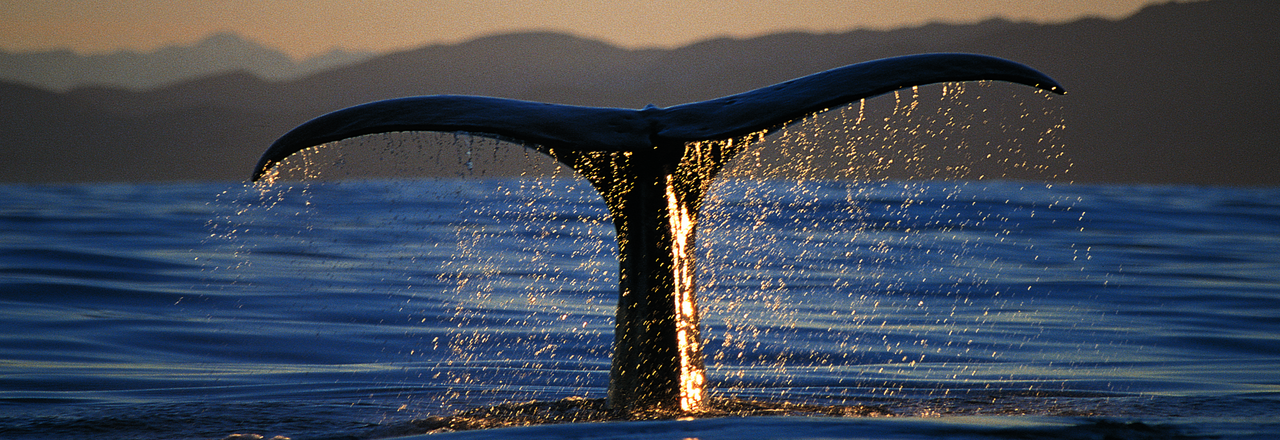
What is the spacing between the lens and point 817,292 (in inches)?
570

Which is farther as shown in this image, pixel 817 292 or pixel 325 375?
pixel 817 292

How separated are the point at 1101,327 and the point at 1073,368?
3189mm

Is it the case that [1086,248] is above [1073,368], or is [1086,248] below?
above

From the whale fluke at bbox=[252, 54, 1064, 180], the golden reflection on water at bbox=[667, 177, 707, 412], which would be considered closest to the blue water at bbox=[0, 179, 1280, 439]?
the golden reflection on water at bbox=[667, 177, 707, 412]

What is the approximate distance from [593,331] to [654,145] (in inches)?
246

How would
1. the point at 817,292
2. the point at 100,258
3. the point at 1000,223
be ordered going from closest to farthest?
the point at 817,292 → the point at 100,258 → the point at 1000,223

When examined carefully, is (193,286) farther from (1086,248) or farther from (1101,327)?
(1086,248)

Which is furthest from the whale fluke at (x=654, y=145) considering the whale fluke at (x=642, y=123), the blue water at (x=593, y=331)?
the blue water at (x=593, y=331)

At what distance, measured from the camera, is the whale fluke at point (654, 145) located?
444cm

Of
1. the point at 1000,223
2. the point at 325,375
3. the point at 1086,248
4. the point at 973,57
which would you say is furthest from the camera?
the point at 1000,223

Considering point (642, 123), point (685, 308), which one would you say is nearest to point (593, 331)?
point (685, 308)

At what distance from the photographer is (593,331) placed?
34.9ft

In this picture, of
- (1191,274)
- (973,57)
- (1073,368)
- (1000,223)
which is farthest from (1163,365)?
(1000,223)

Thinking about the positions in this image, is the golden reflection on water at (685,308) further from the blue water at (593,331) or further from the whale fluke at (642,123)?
the whale fluke at (642,123)
